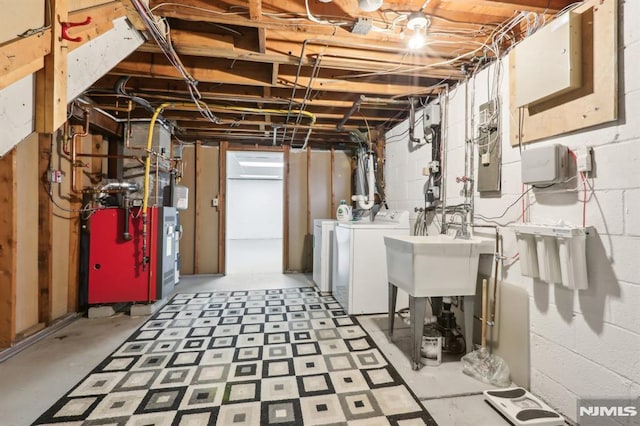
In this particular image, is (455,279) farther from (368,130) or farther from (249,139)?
(249,139)

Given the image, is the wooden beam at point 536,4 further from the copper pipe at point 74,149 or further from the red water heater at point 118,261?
the copper pipe at point 74,149

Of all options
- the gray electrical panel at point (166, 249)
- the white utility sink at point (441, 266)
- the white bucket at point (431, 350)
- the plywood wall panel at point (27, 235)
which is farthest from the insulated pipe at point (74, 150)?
the white bucket at point (431, 350)

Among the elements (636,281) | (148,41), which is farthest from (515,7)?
(148,41)

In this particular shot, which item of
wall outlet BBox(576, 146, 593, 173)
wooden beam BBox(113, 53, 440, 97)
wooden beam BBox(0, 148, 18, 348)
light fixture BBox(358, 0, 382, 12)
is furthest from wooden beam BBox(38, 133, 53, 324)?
wall outlet BBox(576, 146, 593, 173)

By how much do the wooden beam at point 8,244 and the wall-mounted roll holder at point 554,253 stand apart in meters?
3.55

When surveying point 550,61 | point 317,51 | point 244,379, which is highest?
point 317,51

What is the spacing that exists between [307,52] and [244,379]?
2.36 metres

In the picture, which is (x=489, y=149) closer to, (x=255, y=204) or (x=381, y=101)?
(x=381, y=101)

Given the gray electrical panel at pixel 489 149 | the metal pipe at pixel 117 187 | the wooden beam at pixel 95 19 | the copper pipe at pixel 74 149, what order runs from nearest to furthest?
the wooden beam at pixel 95 19 < the gray electrical panel at pixel 489 149 < the copper pipe at pixel 74 149 < the metal pipe at pixel 117 187

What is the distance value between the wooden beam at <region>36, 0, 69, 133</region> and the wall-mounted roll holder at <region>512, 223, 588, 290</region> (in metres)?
2.43

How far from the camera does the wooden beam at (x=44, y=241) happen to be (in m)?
2.56

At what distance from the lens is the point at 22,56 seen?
1148 millimetres

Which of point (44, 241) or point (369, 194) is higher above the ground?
point (369, 194)

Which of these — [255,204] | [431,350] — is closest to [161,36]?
[431,350]
